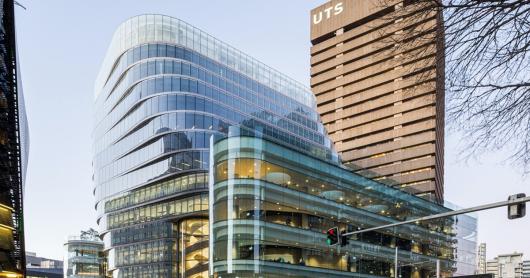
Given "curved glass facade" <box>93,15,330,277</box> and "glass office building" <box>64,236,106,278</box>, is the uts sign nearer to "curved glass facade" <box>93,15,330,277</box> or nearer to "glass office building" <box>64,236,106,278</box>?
"curved glass facade" <box>93,15,330,277</box>

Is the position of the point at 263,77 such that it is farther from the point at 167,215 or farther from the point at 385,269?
the point at 385,269

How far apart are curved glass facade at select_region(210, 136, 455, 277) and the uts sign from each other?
296 feet

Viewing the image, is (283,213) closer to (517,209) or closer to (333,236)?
(333,236)

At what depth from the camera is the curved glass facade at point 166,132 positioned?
249ft

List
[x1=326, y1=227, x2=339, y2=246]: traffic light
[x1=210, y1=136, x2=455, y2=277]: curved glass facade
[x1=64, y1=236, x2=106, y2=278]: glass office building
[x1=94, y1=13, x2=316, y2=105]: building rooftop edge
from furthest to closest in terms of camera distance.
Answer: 1. [x1=64, y1=236, x2=106, y2=278]: glass office building
2. [x1=94, y1=13, x2=316, y2=105]: building rooftop edge
3. [x1=210, y1=136, x2=455, y2=277]: curved glass facade
4. [x1=326, y1=227, x2=339, y2=246]: traffic light

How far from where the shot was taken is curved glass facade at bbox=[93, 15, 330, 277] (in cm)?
7594

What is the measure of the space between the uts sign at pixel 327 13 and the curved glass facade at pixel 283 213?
296 feet

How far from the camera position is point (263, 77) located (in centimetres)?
9538

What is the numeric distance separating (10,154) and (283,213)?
2940cm

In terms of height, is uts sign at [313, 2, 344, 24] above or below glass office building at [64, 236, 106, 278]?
above

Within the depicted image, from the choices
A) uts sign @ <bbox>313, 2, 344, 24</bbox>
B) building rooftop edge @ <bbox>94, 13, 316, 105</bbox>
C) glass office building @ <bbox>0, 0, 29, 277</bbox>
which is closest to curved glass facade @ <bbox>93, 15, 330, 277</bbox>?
building rooftop edge @ <bbox>94, 13, 316, 105</bbox>

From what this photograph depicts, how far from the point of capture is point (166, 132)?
251 ft

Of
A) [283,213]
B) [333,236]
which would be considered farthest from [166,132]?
[333,236]

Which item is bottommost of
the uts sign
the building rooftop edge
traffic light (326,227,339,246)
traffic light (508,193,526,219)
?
traffic light (326,227,339,246)
